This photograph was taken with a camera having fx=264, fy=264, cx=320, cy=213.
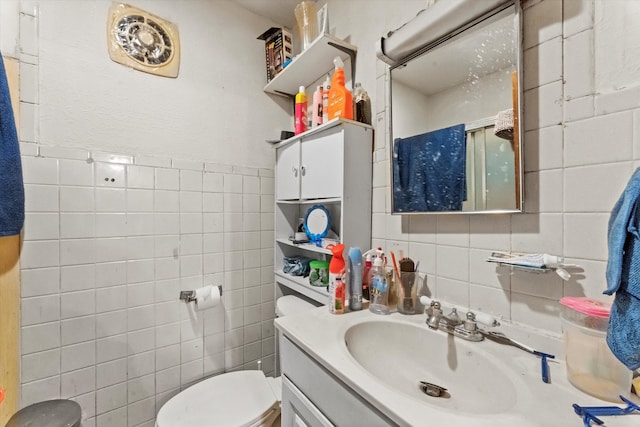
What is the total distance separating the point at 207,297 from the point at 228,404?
1.56ft

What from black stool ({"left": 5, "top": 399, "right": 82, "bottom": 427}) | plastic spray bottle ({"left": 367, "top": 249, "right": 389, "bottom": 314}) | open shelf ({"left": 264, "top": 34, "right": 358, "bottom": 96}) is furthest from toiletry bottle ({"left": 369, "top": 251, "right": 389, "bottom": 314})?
black stool ({"left": 5, "top": 399, "right": 82, "bottom": 427})

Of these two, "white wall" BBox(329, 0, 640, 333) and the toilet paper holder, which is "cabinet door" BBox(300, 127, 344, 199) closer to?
"white wall" BBox(329, 0, 640, 333)

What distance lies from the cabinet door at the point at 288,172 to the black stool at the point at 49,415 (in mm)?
1198

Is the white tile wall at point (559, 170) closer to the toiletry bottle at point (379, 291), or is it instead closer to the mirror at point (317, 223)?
the toiletry bottle at point (379, 291)

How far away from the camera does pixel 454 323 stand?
0.77 metres

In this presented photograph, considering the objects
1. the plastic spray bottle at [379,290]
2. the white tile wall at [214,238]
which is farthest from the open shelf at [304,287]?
the plastic spray bottle at [379,290]

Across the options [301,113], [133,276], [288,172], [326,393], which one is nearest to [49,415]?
[133,276]

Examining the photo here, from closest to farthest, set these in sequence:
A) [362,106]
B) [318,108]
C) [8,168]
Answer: [8,168] → [362,106] → [318,108]

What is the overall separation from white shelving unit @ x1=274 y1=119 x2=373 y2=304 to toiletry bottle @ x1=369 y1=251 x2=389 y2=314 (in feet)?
0.57

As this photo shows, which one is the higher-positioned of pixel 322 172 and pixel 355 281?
pixel 322 172

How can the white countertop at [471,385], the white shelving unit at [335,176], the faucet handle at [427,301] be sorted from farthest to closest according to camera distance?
the white shelving unit at [335,176] < the faucet handle at [427,301] < the white countertop at [471,385]

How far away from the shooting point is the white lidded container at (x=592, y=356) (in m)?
0.51

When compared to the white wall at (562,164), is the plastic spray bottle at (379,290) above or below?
below

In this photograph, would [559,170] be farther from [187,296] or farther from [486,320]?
[187,296]
